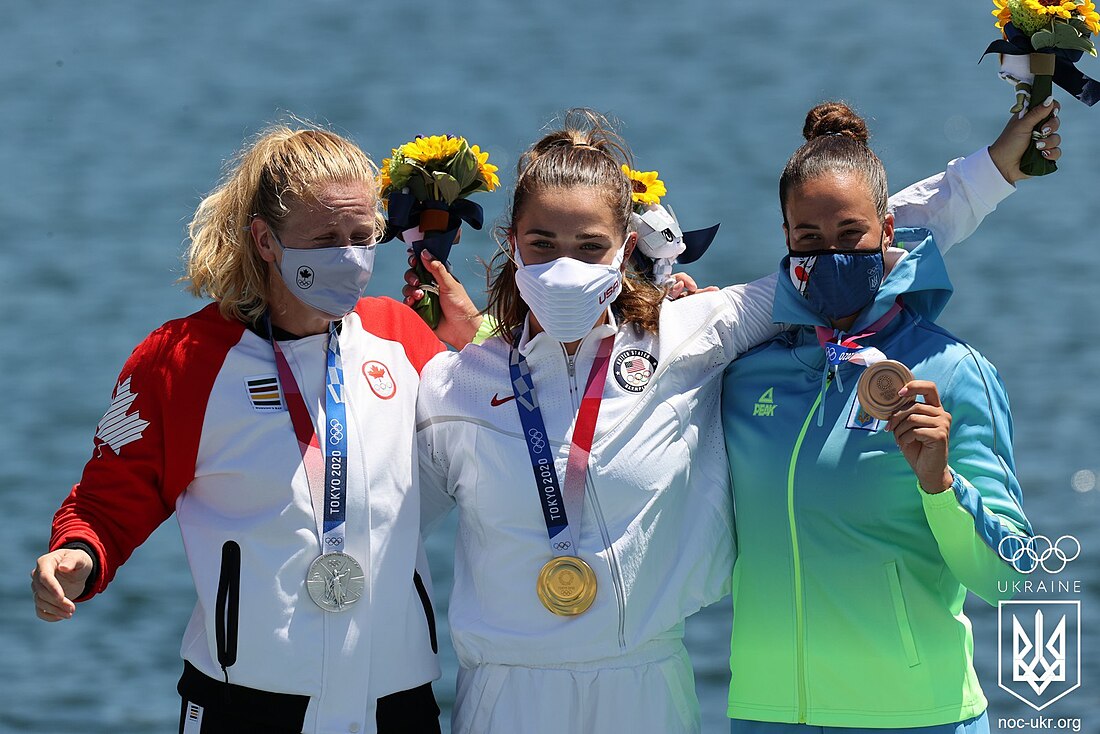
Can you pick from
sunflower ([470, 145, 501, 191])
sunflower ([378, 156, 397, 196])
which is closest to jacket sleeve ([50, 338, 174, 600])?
sunflower ([378, 156, 397, 196])

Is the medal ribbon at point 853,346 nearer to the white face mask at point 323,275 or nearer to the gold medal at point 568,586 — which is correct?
the gold medal at point 568,586

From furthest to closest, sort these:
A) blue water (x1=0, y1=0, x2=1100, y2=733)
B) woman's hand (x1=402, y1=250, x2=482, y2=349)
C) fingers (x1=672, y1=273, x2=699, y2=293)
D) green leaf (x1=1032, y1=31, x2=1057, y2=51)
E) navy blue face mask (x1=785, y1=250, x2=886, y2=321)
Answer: blue water (x1=0, y1=0, x2=1100, y2=733) → woman's hand (x1=402, y1=250, x2=482, y2=349) → fingers (x1=672, y1=273, x2=699, y2=293) → green leaf (x1=1032, y1=31, x2=1057, y2=51) → navy blue face mask (x1=785, y1=250, x2=886, y2=321)

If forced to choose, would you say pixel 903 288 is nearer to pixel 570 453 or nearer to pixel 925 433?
pixel 925 433

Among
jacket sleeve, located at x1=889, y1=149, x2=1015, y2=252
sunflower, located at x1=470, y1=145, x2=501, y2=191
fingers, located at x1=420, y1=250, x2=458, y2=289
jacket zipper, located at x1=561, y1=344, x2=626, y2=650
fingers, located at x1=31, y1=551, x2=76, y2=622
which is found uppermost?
sunflower, located at x1=470, y1=145, x2=501, y2=191

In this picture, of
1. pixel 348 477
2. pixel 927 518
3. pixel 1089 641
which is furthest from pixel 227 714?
pixel 1089 641

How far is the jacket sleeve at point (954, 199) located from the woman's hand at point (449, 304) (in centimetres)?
112

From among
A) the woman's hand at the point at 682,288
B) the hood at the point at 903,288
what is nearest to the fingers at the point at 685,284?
the woman's hand at the point at 682,288

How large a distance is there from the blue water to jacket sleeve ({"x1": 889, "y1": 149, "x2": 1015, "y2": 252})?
5908 millimetres

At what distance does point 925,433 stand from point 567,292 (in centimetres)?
84

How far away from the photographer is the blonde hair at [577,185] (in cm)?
352

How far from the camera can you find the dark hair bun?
381 cm

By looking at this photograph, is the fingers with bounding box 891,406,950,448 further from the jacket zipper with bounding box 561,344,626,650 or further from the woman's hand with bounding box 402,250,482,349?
the woman's hand with bounding box 402,250,482,349

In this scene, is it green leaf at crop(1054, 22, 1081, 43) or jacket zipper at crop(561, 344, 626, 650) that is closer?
jacket zipper at crop(561, 344, 626, 650)

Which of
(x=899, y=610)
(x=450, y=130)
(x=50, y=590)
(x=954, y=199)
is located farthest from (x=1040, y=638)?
(x=450, y=130)
